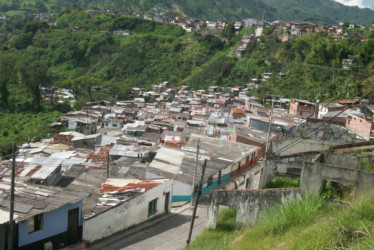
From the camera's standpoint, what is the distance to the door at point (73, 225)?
10719 mm

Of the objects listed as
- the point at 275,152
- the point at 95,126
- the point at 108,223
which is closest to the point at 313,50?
the point at 95,126

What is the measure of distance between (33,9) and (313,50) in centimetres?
9299

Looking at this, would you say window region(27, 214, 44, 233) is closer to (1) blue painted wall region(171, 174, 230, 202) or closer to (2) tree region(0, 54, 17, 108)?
(1) blue painted wall region(171, 174, 230, 202)

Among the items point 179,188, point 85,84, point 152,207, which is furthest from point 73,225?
point 85,84

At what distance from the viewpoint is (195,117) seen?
1422 inches

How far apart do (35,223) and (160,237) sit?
4305mm

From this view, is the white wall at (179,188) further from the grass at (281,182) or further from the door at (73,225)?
the door at (73,225)

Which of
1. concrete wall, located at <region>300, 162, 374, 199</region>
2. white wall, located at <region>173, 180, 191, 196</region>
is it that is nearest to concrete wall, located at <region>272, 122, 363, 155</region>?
white wall, located at <region>173, 180, 191, 196</region>

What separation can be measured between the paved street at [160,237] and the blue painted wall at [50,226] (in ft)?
4.56

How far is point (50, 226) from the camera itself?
10281 millimetres

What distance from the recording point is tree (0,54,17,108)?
4553 centimetres

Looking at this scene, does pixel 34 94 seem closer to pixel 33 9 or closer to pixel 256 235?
pixel 256 235

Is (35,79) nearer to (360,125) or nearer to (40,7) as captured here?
(360,125)

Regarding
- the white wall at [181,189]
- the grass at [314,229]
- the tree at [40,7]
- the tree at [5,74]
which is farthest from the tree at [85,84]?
the tree at [40,7]
